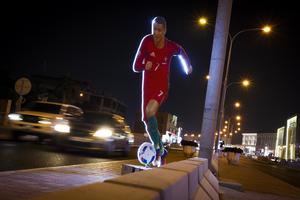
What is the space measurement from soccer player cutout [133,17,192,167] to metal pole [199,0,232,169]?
3.63 m

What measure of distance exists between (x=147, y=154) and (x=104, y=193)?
20.7ft

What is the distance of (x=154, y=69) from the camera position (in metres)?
7.85

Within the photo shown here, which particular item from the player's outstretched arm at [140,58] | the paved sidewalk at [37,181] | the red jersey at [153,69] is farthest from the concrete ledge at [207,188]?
the player's outstretched arm at [140,58]

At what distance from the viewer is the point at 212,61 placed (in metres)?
11.6

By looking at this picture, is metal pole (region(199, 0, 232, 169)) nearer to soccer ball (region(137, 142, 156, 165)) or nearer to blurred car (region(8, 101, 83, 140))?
soccer ball (region(137, 142, 156, 165))

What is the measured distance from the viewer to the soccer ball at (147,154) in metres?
8.23

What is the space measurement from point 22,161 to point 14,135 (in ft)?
25.7

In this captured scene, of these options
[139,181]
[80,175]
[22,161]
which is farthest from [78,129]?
[139,181]

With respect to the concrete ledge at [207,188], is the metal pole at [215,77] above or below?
above

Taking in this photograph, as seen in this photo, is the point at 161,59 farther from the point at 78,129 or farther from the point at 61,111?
the point at 61,111

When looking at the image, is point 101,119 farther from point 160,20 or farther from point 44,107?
point 160,20

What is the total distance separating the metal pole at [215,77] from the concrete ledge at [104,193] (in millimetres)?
9208

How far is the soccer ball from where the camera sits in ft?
27.0

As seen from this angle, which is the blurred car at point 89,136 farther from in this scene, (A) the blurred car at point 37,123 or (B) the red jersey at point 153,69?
(B) the red jersey at point 153,69
